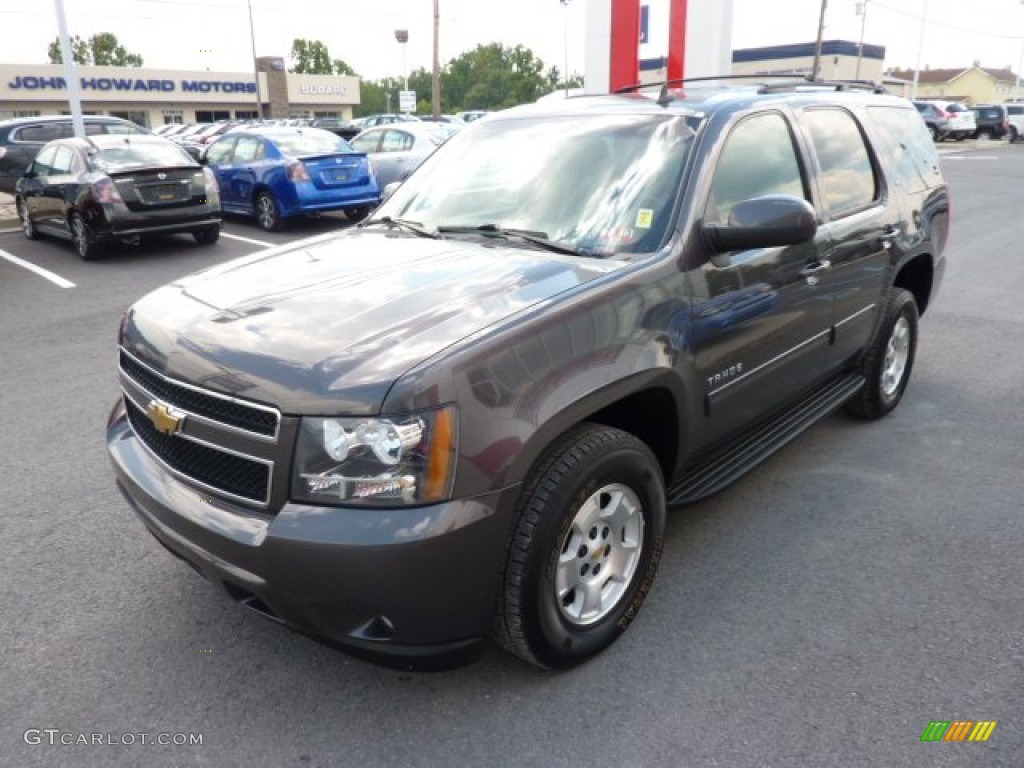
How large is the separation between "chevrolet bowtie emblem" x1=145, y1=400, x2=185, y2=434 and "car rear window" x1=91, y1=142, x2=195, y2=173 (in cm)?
890

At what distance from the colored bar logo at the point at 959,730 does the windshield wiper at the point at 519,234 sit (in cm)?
190

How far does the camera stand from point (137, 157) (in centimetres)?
1075

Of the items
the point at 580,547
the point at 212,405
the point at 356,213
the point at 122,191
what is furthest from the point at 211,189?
the point at 580,547

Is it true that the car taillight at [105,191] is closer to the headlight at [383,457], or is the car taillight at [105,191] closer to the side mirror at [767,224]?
the side mirror at [767,224]

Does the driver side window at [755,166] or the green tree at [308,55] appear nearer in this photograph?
the driver side window at [755,166]

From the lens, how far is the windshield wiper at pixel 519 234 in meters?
3.15

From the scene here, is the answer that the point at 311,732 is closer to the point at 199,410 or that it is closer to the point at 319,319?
the point at 199,410

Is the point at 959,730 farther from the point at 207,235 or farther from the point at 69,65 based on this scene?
the point at 69,65

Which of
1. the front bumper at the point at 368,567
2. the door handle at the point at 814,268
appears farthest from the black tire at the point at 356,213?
the front bumper at the point at 368,567

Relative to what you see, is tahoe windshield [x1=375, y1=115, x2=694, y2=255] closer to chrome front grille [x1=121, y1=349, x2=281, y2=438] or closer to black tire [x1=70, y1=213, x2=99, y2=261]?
chrome front grille [x1=121, y1=349, x2=281, y2=438]

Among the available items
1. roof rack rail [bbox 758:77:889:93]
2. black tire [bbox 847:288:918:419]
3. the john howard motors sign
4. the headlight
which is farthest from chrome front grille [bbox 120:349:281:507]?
the john howard motors sign

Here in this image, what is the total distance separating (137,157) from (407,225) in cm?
848

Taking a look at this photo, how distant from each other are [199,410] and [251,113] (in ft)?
234

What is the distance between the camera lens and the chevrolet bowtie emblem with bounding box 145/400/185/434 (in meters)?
2.60
